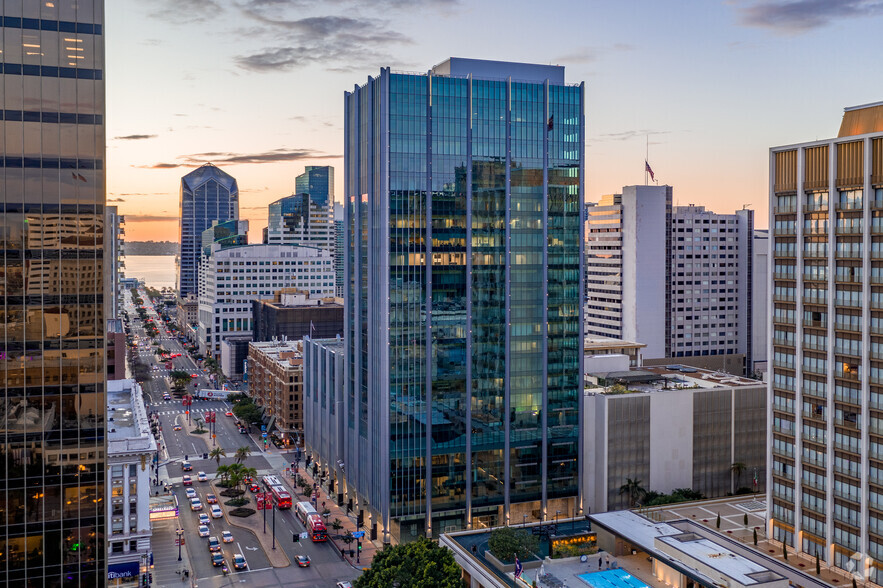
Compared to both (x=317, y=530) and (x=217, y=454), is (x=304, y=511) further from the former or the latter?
(x=217, y=454)

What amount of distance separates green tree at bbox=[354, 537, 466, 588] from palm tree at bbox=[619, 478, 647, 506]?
40.5 m

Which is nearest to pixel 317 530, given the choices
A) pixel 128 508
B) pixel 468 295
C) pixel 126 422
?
pixel 128 508

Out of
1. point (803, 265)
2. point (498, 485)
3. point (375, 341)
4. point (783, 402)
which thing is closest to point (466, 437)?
point (498, 485)

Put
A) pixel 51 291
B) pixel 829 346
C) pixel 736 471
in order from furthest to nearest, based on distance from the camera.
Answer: pixel 736 471
pixel 829 346
pixel 51 291

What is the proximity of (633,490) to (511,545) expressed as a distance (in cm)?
3694

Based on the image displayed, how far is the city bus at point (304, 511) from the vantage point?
403ft

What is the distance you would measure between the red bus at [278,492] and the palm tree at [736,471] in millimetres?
68229

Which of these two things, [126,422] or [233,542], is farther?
[233,542]

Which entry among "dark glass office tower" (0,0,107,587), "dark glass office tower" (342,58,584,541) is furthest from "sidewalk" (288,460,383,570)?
"dark glass office tower" (0,0,107,587)

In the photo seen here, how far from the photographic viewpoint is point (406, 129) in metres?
110

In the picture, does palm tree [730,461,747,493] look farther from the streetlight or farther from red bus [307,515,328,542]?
the streetlight

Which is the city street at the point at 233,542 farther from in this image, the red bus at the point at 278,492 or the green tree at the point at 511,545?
the green tree at the point at 511,545

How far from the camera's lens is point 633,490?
116812mm

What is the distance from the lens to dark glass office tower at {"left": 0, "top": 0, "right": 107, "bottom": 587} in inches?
2203
